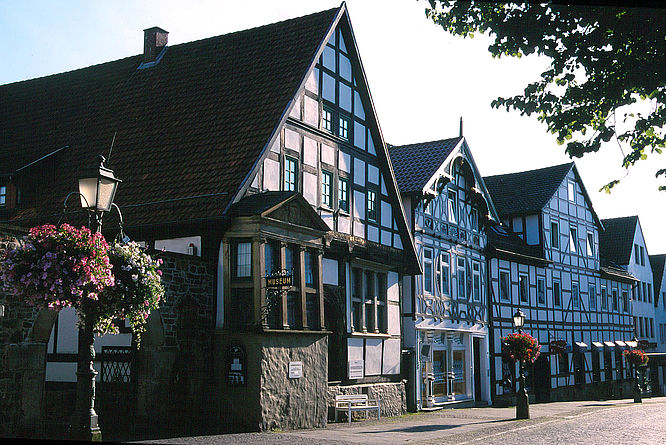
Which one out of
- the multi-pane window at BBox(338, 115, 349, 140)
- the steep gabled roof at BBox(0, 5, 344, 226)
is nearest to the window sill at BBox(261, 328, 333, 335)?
the steep gabled roof at BBox(0, 5, 344, 226)

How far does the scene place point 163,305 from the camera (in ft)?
54.7

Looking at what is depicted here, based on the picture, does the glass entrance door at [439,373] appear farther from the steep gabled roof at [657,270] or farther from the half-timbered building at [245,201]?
the steep gabled roof at [657,270]

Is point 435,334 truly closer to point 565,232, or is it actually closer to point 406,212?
point 406,212

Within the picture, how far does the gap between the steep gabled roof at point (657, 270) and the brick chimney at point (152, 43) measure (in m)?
46.1

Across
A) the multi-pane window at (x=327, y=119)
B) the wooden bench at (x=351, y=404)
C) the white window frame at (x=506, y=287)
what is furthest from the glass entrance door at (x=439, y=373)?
the multi-pane window at (x=327, y=119)

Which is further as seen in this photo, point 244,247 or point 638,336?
point 638,336

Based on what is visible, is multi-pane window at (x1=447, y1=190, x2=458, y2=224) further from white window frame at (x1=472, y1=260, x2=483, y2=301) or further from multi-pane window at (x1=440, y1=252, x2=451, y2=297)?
white window frame at (x1=472, y1=260, x2=483, y2=301)

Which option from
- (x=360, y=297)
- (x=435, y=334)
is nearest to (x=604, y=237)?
(x=435, y=334)

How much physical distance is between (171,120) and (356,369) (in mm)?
8677

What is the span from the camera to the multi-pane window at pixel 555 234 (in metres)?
40.3

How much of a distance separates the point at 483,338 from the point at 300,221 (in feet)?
52.3

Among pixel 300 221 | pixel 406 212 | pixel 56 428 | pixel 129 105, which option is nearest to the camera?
pixel 56 428

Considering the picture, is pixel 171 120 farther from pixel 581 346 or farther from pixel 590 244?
pixel 590 244

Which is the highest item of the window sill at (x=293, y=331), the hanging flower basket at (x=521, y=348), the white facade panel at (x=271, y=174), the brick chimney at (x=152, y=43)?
the brick chimney at (x=152, y=43)
